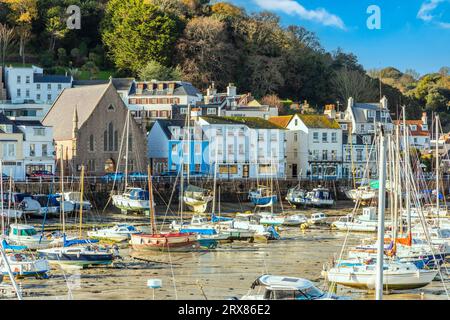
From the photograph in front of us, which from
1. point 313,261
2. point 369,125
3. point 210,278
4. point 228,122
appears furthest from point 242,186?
point 210,278

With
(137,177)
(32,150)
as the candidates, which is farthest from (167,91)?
(32,150)

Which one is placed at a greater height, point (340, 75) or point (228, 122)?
point (340, 75)

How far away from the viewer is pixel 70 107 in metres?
54.1

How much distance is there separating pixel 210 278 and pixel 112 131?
32.0 metres

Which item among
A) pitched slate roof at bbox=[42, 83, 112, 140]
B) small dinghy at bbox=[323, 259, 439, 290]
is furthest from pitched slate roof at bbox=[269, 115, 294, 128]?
small dinghy at bbox=[323, 259, 439, 290]

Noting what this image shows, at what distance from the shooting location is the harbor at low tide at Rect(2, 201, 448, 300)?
18047 mm

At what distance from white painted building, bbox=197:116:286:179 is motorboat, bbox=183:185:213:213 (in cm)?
779

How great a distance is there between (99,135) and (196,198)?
1043 centimetres

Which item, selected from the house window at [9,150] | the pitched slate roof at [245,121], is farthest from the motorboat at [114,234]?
the pitched slate roof at [245,121]

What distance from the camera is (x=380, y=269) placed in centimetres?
908

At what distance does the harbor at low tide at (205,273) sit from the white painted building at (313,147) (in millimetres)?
23686

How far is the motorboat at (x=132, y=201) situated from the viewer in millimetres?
41250

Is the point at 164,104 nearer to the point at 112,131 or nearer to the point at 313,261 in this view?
the point at 112,131

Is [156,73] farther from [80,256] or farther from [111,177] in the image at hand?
[80,256]
